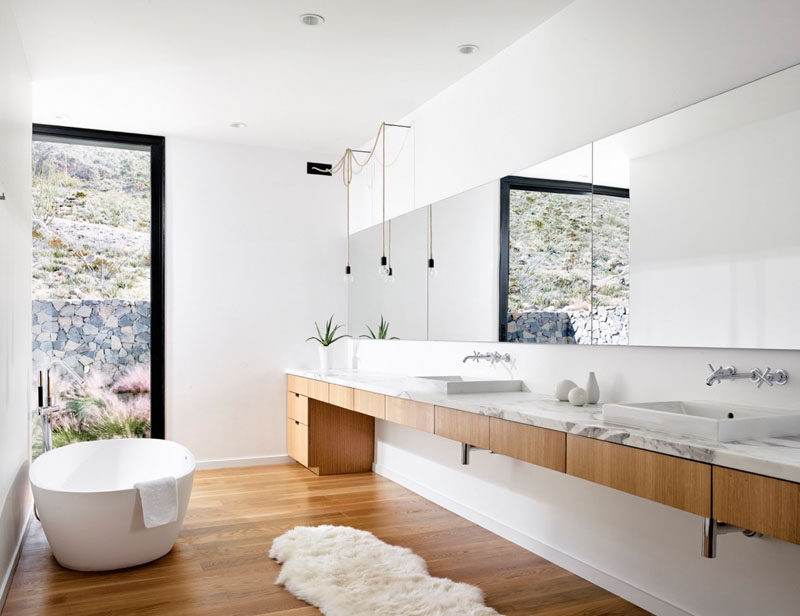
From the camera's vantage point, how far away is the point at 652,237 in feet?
8.58

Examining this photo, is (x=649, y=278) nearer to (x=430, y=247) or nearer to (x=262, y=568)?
(x=430, y=247)

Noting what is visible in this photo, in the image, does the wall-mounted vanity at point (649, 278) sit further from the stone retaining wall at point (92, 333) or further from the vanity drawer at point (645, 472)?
the stone retaining wall at point (92, 333)

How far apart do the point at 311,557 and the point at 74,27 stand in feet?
8.93

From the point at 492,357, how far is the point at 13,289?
232 centimetres

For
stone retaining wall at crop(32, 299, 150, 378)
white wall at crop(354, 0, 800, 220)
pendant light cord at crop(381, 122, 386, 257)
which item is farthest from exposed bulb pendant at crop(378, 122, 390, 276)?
stone retaining wall at crop(32, 299, 150, 378)

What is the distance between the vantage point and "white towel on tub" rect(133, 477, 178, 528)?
297 cm

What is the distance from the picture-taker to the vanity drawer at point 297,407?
5042mm

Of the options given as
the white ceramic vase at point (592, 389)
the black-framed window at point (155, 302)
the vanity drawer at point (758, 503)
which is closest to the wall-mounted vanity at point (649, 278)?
the vanity drawer at point (758, 503)

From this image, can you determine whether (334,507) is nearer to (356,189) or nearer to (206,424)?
(206,424)

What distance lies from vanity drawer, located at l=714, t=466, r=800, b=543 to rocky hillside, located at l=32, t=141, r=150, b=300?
14.5 ft

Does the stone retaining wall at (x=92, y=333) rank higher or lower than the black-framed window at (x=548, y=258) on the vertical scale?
lower

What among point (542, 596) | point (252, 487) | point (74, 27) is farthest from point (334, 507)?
point (74, 27)

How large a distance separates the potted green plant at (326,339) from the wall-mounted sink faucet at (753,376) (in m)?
3.39

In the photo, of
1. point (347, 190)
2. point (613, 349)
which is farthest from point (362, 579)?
point (347, 190)
